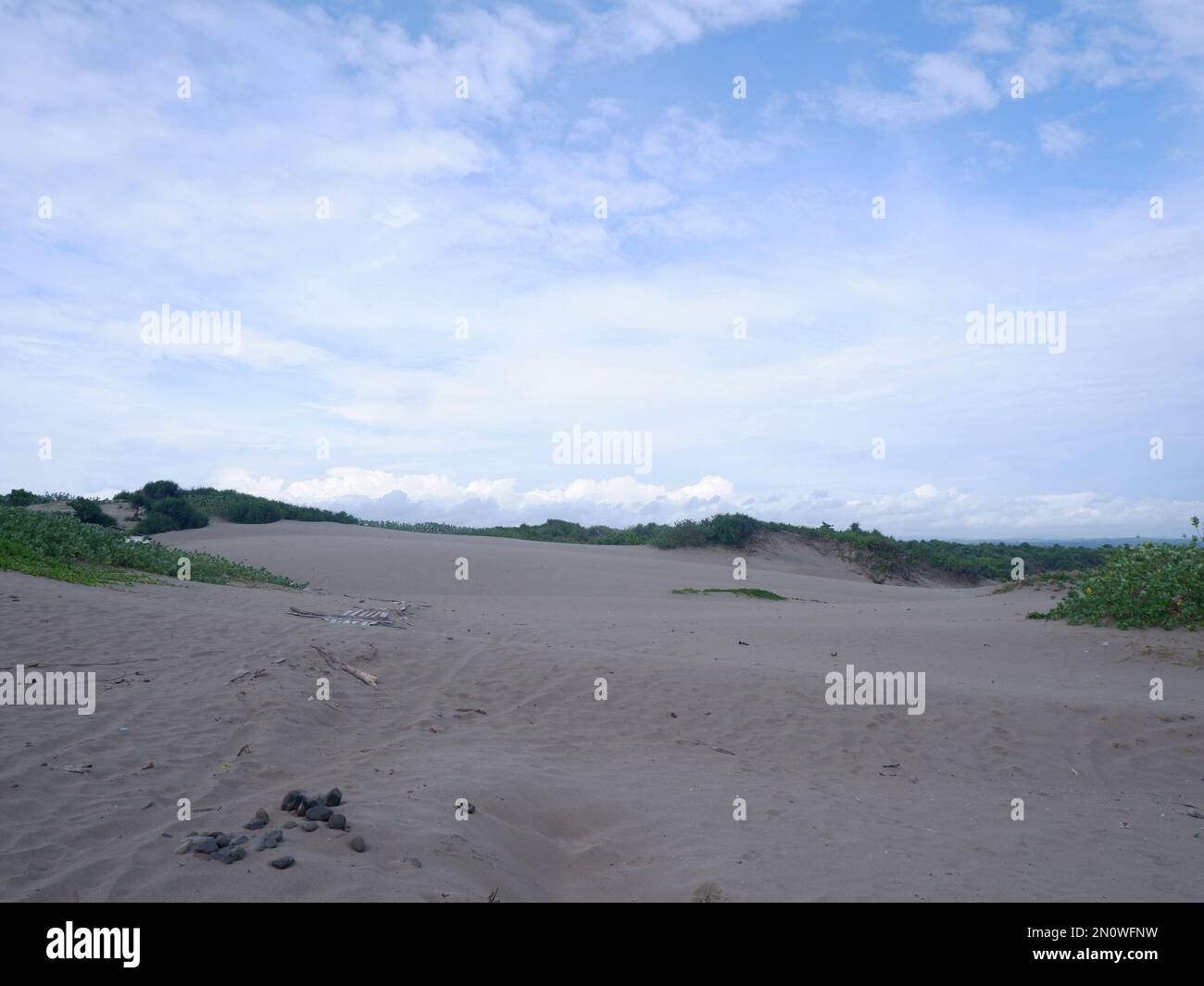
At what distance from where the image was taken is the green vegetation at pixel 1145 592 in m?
11.2

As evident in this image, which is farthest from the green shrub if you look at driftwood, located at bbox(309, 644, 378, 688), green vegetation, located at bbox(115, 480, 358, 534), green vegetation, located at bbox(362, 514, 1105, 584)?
driftwood, located at bbox(309, 644, 378, 688)

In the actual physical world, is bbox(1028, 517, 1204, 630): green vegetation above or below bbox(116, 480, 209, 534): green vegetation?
below

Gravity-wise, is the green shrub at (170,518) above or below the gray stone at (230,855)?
above

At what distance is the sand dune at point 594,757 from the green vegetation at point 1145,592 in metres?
0.41

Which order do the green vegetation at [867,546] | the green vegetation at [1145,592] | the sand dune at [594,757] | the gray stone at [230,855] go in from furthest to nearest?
the green vegetation at [867,546] < the green vegetation at [1145,592] < the sand dune at [594,757] < the gray stone at [230,855]

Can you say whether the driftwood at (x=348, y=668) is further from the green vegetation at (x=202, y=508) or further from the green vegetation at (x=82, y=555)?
the green vegetation at (x=202, y=508)

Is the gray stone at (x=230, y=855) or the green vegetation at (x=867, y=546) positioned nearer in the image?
the gray stone at (x=230, y=855)

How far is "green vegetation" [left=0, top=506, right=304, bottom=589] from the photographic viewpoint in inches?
446

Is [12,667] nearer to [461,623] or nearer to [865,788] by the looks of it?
[461,623]

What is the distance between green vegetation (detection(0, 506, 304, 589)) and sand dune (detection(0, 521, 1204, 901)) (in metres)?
1.07

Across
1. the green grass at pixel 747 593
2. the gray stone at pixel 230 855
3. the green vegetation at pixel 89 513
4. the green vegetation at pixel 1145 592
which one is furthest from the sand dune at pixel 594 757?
the green vegetation at pixel 89 513

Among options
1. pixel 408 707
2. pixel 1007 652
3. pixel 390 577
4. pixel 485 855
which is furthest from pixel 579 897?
pixel 390 577

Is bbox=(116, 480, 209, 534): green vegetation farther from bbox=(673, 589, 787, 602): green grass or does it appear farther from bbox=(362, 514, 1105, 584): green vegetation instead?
bbox=(673, 589, 787, 602): green grass
